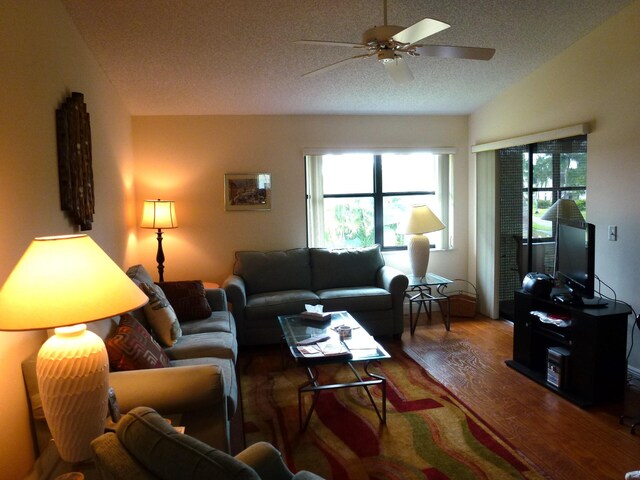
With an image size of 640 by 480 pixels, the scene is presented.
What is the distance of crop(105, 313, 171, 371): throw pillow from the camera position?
2.25 meters

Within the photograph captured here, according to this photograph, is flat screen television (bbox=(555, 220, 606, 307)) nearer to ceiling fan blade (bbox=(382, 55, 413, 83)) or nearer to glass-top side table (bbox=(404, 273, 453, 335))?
glass-top side table (bbox=(404, 273, 453, 335))

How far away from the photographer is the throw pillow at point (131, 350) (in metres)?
2.25

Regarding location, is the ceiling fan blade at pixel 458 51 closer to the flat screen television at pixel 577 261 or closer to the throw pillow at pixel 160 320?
the flat screen television at pixel 577 261

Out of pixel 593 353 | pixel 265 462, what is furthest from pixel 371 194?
pixel 265 462

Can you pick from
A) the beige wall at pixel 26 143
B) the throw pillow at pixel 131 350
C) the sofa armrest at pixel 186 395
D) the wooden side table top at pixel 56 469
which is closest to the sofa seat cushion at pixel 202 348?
the throw pillow at pixel 131 350

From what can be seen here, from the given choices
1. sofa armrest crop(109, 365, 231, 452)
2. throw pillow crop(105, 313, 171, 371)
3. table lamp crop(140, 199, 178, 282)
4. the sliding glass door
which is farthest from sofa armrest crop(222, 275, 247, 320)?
the sliding glass door

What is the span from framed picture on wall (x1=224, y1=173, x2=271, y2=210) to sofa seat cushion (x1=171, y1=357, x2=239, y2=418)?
2.37m

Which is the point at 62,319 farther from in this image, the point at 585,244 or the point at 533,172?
the point at 533,172

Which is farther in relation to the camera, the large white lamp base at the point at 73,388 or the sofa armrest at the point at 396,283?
the sofa armrest at the point at 396,283

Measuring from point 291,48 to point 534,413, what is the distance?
3028mm

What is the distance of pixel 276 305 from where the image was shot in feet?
13.9

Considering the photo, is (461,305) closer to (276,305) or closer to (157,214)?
(276,305)

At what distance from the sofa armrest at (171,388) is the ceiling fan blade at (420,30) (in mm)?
1873

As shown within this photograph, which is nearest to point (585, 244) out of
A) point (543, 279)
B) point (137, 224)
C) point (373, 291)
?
point (543, 279)
